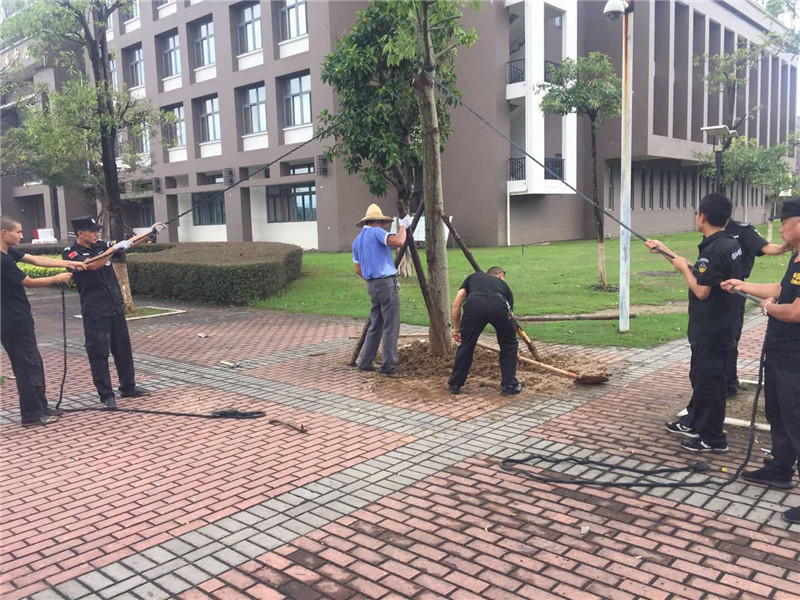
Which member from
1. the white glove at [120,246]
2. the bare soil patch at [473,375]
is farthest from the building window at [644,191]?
the white glove at [120,246]

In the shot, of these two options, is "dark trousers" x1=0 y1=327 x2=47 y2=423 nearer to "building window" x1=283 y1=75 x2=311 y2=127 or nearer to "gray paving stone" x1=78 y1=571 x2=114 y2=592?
"gray paving stone" x1=78 y1=571 x2=114 y2=592

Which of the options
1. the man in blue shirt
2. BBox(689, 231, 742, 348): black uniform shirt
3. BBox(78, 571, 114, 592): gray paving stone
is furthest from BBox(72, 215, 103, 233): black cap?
BBox(689, 231, 742, 348): black uniform shirt

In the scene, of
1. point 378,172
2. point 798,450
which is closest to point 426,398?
point 798,450

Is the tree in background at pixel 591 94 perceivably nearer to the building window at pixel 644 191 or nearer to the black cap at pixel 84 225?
the black cap at pixel 84 225

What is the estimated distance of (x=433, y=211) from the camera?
7.55 meters

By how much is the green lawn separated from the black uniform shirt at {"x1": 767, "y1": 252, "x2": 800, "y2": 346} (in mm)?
4912

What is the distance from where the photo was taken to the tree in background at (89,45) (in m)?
12.1

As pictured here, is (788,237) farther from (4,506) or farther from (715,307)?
(4,506)

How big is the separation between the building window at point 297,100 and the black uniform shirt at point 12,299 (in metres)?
21.8

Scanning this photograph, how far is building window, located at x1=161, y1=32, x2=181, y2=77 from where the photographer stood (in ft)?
104

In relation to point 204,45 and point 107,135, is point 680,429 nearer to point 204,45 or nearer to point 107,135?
point 107,135

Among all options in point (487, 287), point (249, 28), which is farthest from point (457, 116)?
point (487, 287)

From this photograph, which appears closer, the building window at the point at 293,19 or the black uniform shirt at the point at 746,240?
the black uniform shirt at the point at 746,240

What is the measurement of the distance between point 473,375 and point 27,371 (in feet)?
14.9
